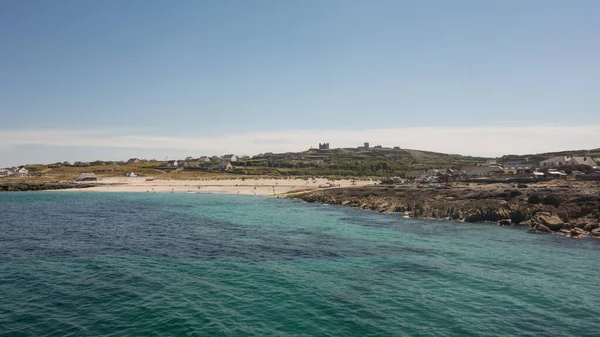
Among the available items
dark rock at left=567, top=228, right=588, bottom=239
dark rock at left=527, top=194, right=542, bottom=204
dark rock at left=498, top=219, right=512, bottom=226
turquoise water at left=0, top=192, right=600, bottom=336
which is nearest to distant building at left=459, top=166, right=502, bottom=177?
Result: dark rock at left=527, top=194, right=542, bottom=204

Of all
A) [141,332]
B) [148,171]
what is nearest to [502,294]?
[141,332]

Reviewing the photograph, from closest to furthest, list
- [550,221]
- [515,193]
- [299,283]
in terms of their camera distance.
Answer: [299,283], [550,221], [515,193]

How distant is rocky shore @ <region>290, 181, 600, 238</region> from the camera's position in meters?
40.5

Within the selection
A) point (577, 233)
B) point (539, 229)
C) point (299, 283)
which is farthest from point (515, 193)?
point (299, 283)

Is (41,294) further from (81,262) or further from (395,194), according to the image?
(395,194)

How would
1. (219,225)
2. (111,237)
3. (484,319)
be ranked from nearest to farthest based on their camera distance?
(484,319)
(111,237)
(219,225)

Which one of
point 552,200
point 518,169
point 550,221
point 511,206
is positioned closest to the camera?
point 550,221

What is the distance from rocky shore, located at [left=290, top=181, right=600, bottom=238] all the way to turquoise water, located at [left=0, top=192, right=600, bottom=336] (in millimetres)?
5085

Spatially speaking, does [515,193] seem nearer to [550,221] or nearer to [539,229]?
[550,221]

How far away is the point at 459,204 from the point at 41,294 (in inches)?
2073

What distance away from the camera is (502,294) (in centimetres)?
2108

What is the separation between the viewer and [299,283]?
23.1m

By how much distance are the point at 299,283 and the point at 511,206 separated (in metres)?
40.2

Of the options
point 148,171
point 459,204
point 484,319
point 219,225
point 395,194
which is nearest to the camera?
point 484,319
